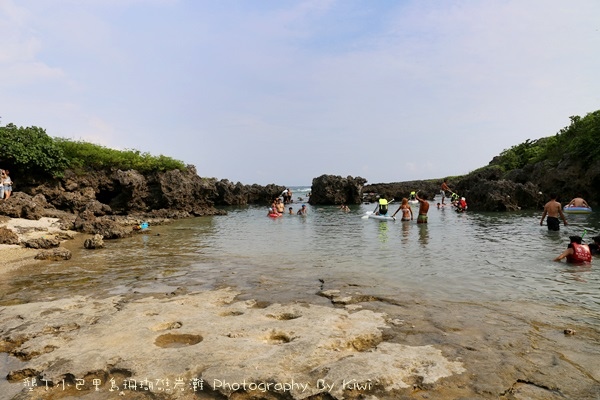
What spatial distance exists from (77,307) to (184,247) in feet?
31.1

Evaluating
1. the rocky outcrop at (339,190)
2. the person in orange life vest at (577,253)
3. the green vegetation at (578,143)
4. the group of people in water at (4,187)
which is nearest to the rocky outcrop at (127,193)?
the group of people in water at (4,187)

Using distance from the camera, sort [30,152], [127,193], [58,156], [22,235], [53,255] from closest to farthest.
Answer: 1. [53,255]
2. [22,235]
3. [30,152]
4. [58,156]
5. [127,193]

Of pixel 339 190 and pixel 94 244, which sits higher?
pixel 339 190

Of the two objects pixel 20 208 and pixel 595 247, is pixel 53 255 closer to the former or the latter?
pixel 20 208

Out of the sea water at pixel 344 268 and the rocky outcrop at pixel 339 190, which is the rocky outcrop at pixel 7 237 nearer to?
the sea water at pixel 344 268

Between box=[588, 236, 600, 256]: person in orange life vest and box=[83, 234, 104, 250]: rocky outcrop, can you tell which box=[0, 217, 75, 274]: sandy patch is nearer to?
box=[83, 234, 104, 250]: rocky outcrop

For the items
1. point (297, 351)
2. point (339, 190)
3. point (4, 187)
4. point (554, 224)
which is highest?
point (4, 187)

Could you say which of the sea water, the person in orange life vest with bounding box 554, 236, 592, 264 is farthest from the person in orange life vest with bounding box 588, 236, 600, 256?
the person in orange life vest with bounding box 554, 236, 592, 264

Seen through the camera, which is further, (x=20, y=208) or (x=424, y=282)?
(x=20, y=208)

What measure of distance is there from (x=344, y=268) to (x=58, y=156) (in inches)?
1013

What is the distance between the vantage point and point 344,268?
11.3 metres

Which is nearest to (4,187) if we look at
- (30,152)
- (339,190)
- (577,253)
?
(30,152)

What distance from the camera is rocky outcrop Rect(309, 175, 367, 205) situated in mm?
51594

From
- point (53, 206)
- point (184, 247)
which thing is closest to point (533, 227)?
point (184, 247)
